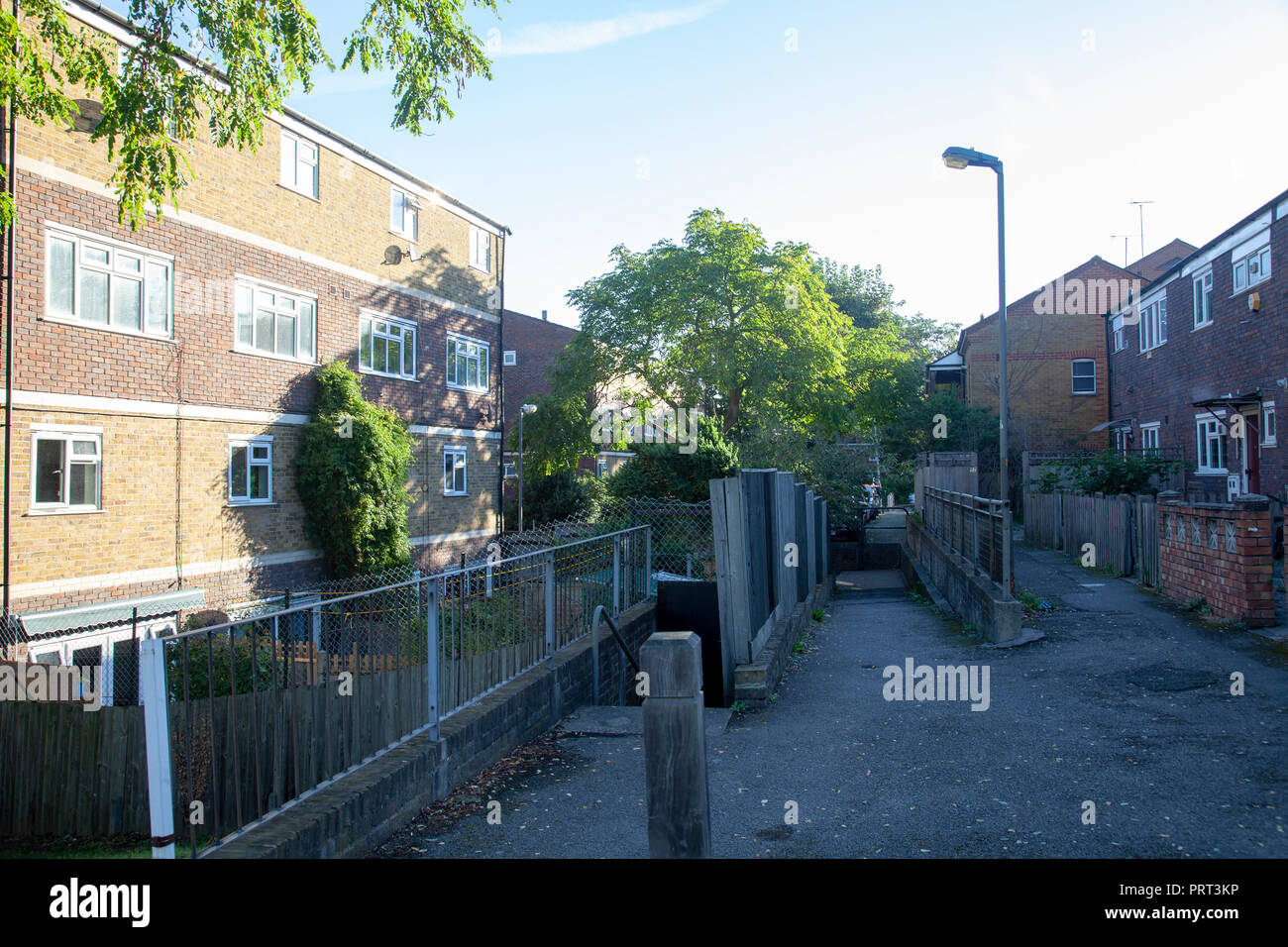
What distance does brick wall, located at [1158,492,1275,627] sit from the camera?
→ 28.0ft

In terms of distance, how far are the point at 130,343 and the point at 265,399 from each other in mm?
2961

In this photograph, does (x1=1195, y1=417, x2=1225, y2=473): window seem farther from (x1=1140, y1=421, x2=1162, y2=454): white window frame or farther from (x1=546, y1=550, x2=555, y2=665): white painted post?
(x1=546, y1=550, x2=555, y2=665): white painted post

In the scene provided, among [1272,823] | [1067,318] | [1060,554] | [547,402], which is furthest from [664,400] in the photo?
[1272,823]

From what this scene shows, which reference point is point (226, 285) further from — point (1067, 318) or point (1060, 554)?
point (1067, 318)

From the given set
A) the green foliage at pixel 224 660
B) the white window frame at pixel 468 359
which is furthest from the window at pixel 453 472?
the green foliage at pixel 224 660

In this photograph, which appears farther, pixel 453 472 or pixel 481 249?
pixel 481 249

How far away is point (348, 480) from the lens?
1753 centimetres

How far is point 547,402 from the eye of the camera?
28.7 metres

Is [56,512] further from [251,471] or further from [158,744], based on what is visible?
[158,744]

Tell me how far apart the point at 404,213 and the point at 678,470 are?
9.01 meters

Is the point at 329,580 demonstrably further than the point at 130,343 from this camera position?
Yes

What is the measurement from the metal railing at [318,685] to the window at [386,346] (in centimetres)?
1255

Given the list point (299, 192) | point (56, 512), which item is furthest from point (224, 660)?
point (299, 192)

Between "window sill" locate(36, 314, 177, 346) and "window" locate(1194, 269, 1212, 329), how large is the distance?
2177 cm
